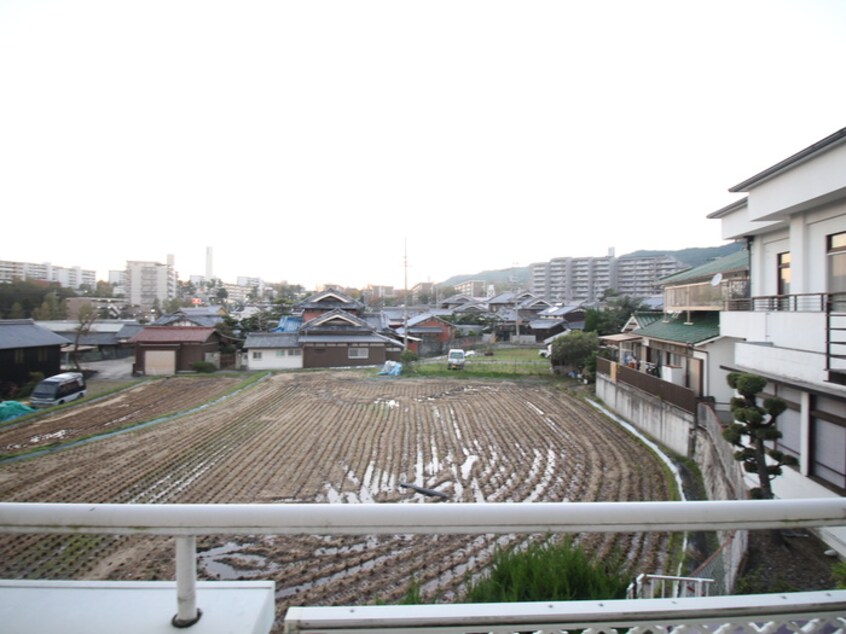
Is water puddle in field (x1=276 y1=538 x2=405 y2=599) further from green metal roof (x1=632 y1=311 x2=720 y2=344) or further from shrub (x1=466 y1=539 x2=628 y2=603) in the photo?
green metal roof (x1=632 y1=311 x2=720 y2=344)

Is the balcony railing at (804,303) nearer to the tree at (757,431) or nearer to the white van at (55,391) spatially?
the tree at (757,431)

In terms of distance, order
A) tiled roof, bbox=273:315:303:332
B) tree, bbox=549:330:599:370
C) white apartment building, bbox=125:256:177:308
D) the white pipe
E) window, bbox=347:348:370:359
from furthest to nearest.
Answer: white apartment building, bbox=125:256:177:308 → tiled roof, bbox=273:315:303:332 → window, bbox=347:348:370:359 → tree, bbox=549:330:599:370 → the white pipe

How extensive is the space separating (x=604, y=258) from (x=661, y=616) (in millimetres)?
71622

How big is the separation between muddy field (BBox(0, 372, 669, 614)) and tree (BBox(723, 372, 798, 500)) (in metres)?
1.39

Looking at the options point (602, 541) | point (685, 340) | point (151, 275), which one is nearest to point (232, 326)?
point (685, 340)

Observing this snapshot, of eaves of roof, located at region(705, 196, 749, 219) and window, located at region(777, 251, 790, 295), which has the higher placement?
eaves of roof, located at region(705, 196, 749, 219)

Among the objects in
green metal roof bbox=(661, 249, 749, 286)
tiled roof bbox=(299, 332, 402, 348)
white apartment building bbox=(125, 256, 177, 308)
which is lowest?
tiled roof bbox=(299, 332, 402, 348)

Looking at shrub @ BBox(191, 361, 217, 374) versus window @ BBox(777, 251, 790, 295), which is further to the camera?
shrub @ BBox(191, 361, 217, 374)

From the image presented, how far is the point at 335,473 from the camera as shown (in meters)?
8.33

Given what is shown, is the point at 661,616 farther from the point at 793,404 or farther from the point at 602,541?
the point at 793,404

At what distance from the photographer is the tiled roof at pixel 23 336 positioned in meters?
15.9

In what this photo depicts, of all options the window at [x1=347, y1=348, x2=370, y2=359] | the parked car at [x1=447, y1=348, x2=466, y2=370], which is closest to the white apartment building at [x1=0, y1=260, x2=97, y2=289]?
the window at [x1=347, y1=348, x2=370, y2=359]

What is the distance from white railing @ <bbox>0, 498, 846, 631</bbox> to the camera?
3.15 ft

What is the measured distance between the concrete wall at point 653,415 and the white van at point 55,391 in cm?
1665
